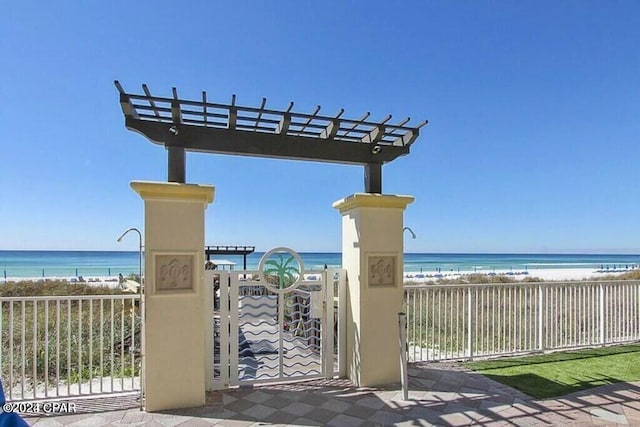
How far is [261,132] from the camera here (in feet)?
12.2

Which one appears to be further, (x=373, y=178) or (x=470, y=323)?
(x=470, y=323)

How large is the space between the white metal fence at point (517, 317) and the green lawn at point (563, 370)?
258 millimetres

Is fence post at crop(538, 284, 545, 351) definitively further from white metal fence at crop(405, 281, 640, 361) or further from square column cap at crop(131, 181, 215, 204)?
square column cap at crop(131, 181, 215, 204)

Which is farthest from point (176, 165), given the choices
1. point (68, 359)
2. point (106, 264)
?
point (106, 264)

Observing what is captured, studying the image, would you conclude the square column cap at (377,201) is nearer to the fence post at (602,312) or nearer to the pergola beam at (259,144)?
the pergola beam at (259,144)

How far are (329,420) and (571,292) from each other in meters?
4.28

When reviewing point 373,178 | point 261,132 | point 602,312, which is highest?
point 261,132

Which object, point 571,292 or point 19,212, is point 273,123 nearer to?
point 571,292

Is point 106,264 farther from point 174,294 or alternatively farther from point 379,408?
point 379,408

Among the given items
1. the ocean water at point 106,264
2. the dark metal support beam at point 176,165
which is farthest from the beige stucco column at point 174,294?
the ocean water at point 106,264

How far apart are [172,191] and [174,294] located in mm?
915

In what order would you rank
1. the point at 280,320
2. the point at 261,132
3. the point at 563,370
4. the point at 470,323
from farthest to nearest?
1. the point at 470,323
2. the point at 563,370
3. the point at 280,320
4. the point at 261,132

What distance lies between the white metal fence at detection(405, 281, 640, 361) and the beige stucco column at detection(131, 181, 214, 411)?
8.52 ft

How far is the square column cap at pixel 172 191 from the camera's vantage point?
321 centimetres
